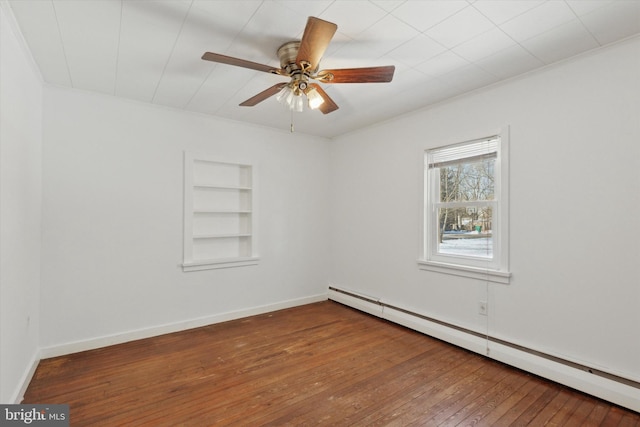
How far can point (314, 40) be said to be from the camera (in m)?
1.73

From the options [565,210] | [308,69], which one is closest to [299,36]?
[308,69]

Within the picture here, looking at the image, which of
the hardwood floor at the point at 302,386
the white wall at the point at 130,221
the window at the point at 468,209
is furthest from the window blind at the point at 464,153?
the white wall at the point at 130,221

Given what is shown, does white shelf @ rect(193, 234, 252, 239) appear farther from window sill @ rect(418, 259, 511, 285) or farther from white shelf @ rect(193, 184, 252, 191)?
window sill @ rect(418, 259, 511, 285)

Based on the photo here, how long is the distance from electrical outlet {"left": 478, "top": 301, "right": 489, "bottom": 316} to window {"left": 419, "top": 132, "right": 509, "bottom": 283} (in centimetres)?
25

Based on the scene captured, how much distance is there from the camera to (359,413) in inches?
82.4

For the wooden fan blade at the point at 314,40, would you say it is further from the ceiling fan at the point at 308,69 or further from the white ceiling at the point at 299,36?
the white ceiling at the point at 299,36

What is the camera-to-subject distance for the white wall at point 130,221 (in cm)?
293

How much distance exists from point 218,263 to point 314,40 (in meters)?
2.90

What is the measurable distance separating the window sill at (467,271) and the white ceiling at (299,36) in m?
1.76

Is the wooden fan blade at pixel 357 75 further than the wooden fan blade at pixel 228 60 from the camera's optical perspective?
Yes

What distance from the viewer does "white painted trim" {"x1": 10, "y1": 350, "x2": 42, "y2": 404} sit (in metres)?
2.12

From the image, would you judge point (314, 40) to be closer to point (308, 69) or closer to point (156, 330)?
point (308, 69)

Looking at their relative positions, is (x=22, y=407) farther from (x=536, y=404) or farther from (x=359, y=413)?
(x=536, y=404)

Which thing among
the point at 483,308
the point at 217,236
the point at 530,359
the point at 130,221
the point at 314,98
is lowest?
the point at 530,359
